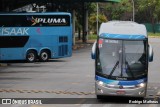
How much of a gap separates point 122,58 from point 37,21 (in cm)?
2016

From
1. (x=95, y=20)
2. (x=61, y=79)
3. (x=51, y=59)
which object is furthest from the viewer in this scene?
(x=95, y=20)

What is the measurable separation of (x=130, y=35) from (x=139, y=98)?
2.46 m

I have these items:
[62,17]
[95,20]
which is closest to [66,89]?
[62,17]

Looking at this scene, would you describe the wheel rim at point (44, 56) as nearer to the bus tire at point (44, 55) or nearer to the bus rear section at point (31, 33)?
the bus tire at point (44, 55)

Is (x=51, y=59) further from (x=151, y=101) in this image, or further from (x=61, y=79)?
(x=151, y=101)

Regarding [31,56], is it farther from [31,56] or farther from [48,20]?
[48,20]

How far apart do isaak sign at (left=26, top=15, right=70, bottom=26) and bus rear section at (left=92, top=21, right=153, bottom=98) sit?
1908 centimetres

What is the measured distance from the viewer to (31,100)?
1811 centimetres

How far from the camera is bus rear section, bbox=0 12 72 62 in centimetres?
3688

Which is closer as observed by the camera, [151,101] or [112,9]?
[151,101]

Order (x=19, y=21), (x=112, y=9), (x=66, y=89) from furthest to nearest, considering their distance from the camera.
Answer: (x=112, y=9), (x=19, y=21), (x=66, y=89)

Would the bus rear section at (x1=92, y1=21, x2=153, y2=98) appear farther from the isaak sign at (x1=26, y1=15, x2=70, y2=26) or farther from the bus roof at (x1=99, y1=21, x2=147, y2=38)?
the isaak sign at (x1=26, y1=15, x2=70, y2=26)

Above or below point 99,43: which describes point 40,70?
below

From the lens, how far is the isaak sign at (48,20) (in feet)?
122
